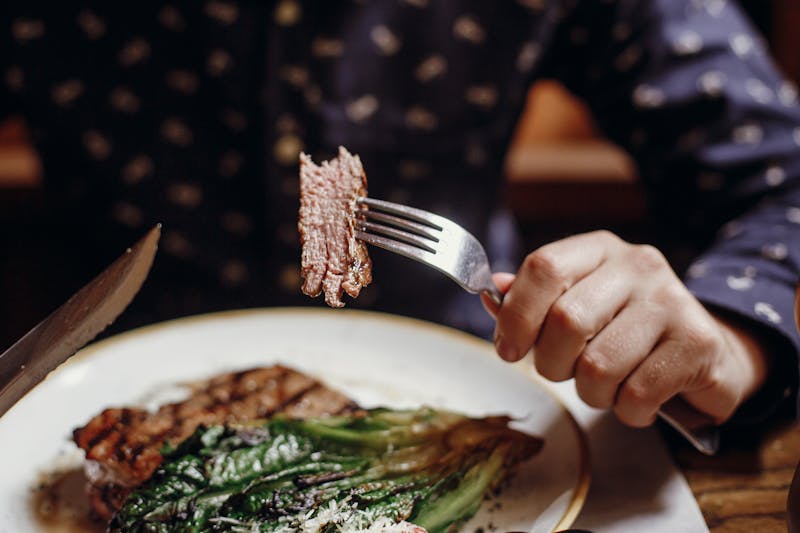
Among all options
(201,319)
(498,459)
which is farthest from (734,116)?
(201,319)

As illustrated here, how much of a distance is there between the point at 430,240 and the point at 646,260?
1.01 ft

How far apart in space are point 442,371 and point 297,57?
78 cm

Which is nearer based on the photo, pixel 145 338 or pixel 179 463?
pixel 179 463

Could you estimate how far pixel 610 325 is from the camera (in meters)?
0.89

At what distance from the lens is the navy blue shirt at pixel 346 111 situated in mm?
1562

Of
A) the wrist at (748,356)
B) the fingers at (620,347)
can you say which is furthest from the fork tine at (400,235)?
the wrist at (748,356)

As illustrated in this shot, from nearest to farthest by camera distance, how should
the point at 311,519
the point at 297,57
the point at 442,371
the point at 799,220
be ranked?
the point at 311,519, the point at 442,371, the point at 799,220, the point at 297,57

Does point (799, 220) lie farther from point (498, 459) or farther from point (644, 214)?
point (644, 214)

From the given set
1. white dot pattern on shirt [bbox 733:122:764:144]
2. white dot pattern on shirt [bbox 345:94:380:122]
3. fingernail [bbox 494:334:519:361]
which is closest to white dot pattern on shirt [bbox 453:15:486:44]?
white dot pattern on shirt [bbox 345:94:380:122]

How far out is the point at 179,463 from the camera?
3.03 ft

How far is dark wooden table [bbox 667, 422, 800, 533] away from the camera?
0.89 m

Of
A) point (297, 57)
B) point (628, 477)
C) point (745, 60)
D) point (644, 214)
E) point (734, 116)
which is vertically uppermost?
point (297, 57)

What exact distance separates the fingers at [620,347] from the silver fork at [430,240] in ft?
0.45

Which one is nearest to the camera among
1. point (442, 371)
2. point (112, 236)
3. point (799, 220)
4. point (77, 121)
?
point (442, 371)
